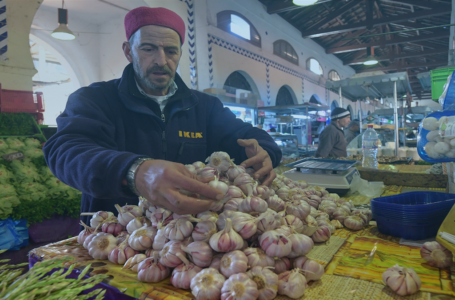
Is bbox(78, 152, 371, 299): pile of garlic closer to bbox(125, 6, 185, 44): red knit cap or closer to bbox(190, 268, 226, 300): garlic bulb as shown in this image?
bbox(190, 268, 226, 300): garlic bulb

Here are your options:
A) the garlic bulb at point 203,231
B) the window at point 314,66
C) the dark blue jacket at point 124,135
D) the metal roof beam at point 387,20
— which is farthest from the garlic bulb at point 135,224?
the window at point 314,66

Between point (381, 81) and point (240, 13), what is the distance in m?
4.01

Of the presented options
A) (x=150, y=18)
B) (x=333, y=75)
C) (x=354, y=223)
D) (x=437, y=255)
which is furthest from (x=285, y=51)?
(x=437, y=255)

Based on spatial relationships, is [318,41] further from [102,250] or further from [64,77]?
[102,250]

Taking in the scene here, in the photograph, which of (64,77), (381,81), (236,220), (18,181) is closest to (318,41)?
(381,81)

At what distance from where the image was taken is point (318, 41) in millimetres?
12516

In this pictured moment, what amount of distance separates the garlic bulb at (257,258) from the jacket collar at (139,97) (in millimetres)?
1055

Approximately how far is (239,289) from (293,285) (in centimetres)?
15

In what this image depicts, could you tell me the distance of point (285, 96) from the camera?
9.96m

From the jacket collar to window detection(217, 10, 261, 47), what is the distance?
5480mm

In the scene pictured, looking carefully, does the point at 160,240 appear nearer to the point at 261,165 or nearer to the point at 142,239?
the point at 142,239

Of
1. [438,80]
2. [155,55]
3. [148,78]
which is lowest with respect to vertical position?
[148,78]

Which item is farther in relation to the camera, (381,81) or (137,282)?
(381,81)

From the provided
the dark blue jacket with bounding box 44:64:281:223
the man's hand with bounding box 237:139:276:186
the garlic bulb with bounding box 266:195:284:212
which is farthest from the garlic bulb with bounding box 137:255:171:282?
the man's hand with bounding box 237:139:276:186
